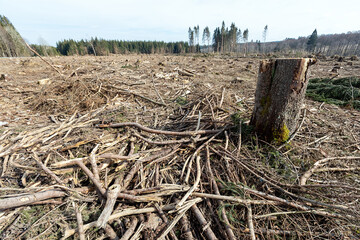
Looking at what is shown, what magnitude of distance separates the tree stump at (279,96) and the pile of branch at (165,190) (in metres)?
0.42

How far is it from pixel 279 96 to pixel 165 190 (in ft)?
7.25

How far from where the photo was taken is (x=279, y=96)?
241cm

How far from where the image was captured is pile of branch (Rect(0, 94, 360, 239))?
1.62 meters

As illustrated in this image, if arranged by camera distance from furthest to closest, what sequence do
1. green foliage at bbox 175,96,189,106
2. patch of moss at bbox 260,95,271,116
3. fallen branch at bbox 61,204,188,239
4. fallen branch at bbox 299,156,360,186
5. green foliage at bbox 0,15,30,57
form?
green foliage at bbox 0,15,30,57, green foliage at bbox 175,96,189,106, patch of moss at bbox 260,95,271,116, fallen branch at bbox 299,156,360,186, fallen branch at bbox 61,204,188,239

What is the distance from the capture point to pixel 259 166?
229 centimetres

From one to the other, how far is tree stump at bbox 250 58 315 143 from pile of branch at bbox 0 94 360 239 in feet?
1.37

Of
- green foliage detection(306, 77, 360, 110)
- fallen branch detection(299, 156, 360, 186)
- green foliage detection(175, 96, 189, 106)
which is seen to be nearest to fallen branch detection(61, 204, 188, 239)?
fallen branch detection(299, 156, 360, 186)

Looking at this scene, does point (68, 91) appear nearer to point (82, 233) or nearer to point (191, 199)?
point (82, 233)

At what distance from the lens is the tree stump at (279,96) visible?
2.25 metres

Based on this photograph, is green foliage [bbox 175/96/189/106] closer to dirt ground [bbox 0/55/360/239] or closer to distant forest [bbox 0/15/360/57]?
dirt ground [bbox 0/55/360/239]

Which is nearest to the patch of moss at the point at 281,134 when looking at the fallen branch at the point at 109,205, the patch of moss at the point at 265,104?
the patch of moss at the point at 265,104

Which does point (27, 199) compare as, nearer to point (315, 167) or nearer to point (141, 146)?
point (141, 146)

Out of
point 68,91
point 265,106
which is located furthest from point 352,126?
point 68,91

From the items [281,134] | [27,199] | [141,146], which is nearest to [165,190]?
[141,146]
